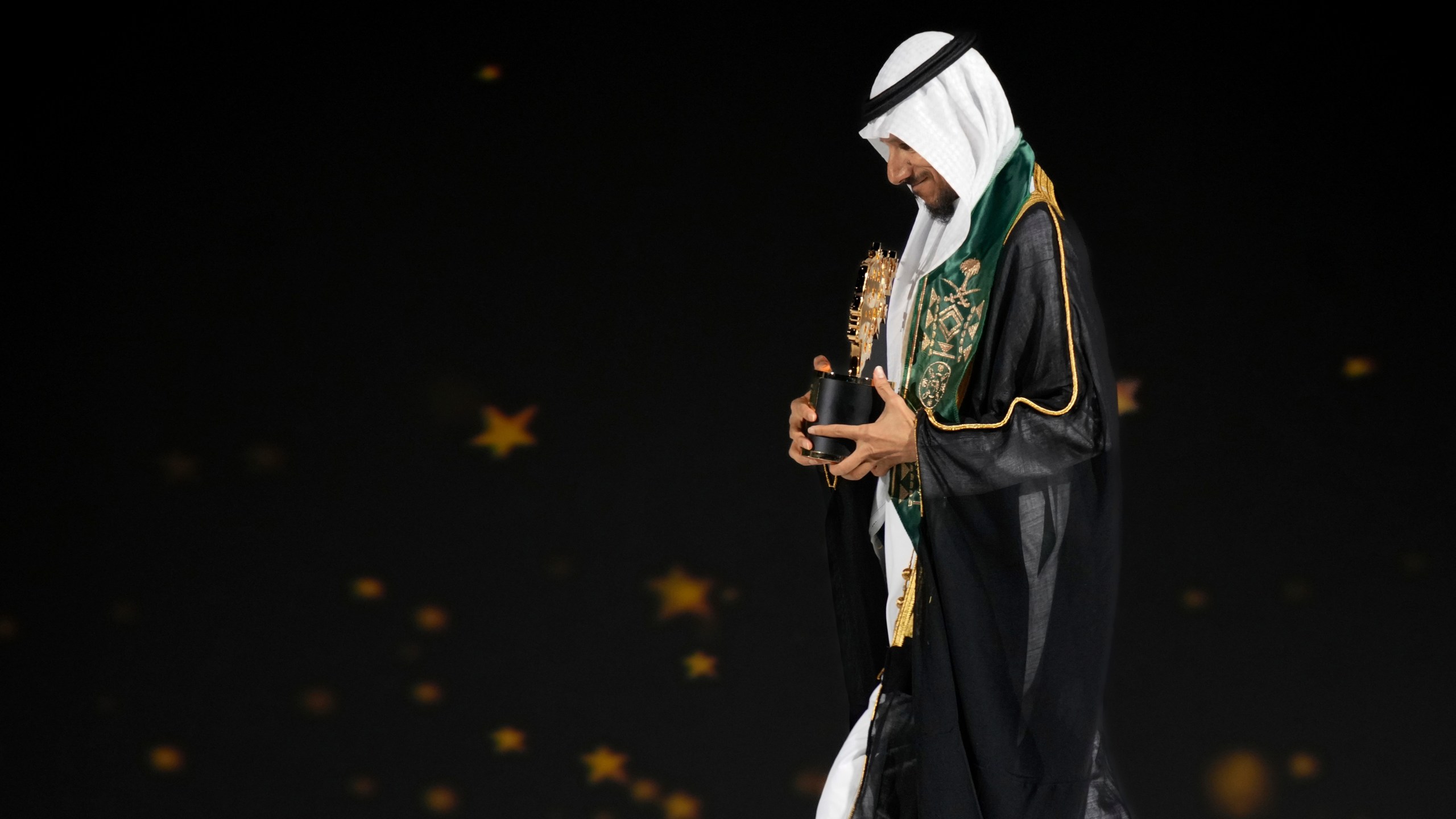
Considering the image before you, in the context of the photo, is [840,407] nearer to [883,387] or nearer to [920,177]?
[883,387]

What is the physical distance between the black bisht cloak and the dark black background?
1056 millimetres

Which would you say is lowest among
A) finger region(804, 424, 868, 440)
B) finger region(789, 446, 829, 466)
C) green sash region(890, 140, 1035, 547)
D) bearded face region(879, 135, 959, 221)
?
finger region(804, 424, 868, 440)

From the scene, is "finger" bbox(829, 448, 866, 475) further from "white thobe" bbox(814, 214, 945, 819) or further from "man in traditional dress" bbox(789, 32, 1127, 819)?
"white thobe" bbox(814, 214, 945, 819)

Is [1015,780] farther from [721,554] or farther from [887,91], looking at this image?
[721,554]

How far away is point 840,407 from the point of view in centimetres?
164

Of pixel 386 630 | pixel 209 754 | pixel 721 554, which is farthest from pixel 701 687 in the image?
pixel 209 754

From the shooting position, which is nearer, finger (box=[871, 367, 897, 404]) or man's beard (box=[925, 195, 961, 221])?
finger (box=[871, 367, 897, 404])

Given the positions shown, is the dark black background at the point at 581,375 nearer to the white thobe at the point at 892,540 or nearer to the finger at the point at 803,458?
the white thobe at the point at 892,540

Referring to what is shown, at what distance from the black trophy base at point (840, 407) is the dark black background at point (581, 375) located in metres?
1.02

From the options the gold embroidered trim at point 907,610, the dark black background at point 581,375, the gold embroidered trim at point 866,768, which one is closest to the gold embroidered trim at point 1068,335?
the gold embroidered trim at point 907,610

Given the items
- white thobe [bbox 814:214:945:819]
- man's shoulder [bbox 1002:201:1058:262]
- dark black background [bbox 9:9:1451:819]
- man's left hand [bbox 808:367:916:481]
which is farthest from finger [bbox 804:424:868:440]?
dark black background [bbox 9:9:1451:819]

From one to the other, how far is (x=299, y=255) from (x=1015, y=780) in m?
1.65

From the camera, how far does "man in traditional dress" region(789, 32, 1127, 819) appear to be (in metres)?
1.58

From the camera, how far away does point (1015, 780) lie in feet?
5.27
